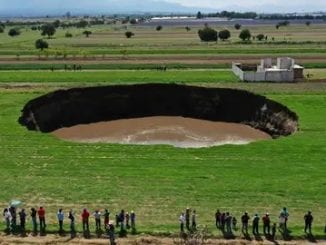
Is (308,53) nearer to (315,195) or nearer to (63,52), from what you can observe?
(63,52)

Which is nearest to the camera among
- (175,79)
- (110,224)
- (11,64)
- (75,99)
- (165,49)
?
(110,224)

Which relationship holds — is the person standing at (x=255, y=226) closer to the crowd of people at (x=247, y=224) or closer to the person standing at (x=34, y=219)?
the crowd of people at (x=247, y=224)

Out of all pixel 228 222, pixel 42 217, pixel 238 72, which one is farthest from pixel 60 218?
pixel 238 72

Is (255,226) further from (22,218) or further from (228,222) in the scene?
(22,218)

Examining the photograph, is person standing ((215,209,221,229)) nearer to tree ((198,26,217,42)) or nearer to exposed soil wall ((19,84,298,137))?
exposed soil wall ((19,84,298,137))

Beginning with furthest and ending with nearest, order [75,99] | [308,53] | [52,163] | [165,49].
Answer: [165,49], [308,53], [75,99], [52,163]

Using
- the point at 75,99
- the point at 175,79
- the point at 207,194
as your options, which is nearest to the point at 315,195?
the point at 207,194

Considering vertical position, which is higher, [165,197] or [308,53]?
[308,53]
